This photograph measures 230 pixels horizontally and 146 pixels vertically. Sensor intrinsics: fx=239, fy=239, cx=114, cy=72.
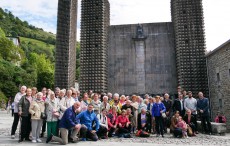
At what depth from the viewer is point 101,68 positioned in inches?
941

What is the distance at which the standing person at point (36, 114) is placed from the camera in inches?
369

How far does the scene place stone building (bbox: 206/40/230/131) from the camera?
17.1 meters

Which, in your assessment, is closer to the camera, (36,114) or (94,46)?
(36,114)

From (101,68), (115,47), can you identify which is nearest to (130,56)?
(115,47)

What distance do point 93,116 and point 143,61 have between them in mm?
15699

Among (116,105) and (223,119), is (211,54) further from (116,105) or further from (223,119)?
(116,105)

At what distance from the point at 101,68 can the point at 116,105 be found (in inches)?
478

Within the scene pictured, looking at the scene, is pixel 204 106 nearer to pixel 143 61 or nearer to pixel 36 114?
pixel 36 114

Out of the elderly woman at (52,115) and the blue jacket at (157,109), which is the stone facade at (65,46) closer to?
the blue jacket at (157,109)

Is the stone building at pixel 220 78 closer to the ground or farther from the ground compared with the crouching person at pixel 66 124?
farther from the ground

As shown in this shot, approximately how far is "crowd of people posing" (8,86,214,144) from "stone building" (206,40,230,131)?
16.5 ft

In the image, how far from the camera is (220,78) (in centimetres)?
1859

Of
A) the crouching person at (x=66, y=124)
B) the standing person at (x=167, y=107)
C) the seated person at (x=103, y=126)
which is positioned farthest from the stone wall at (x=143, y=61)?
the crouching person at (x=66, y=124)

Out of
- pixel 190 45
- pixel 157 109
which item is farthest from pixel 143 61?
pixel 157 109
